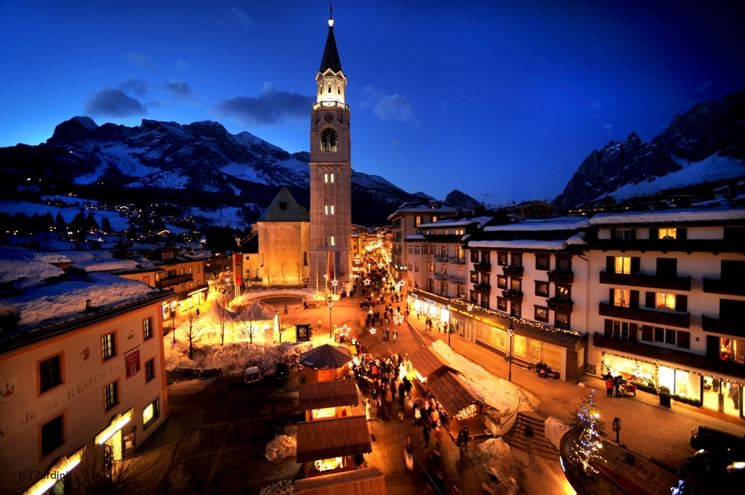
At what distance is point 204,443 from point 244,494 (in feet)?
15.5

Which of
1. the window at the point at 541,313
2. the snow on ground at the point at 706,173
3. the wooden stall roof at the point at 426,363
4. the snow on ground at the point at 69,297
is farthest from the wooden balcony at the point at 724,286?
the snow on ground at the point at 706,173

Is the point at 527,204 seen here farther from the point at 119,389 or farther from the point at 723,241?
the point at 119,389

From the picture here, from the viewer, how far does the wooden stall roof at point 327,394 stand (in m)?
16.4

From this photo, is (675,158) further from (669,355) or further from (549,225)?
(669,355)

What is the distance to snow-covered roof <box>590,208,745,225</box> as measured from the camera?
57.9 feet

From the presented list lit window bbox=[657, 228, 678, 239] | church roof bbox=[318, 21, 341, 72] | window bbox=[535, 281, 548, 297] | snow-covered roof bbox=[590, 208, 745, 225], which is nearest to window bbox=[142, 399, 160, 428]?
window bbox=[535, 281, 548, 297]

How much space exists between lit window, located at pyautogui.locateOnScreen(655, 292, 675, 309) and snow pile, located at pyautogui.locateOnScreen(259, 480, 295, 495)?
2274cm

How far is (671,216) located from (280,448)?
24.9 meters

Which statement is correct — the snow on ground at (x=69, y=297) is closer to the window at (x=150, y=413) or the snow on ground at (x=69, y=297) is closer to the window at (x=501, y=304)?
the window at (x=150, y=413)

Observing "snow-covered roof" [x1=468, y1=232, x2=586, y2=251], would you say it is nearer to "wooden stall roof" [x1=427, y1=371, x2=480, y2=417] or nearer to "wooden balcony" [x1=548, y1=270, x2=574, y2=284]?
"wooden balcony" [x1=548, y1=270, x2=574, y2=284]

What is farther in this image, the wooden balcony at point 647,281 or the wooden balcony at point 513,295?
the wooden balcony at point 513,295

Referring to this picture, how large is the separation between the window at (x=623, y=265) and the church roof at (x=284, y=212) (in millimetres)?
53903

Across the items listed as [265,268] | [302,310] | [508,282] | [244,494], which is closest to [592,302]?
[508,282]

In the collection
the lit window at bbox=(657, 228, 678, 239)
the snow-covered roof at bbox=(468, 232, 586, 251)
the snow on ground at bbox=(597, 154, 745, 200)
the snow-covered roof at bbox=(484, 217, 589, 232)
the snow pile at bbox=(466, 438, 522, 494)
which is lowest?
the snow pile at bbox=(466, 438, 522, 494)
